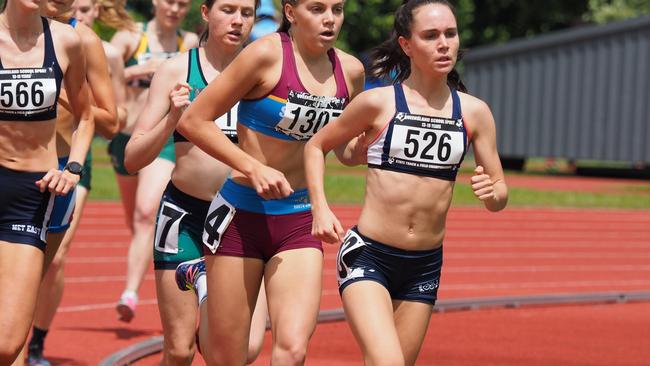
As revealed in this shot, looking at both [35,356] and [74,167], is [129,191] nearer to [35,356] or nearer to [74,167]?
[35,356]

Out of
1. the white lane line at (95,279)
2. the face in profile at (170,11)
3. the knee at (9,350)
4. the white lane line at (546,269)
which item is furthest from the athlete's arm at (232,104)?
the white lane line at (546,269)

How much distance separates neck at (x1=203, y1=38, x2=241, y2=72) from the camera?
6621mm

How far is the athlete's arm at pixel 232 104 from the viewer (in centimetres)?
551

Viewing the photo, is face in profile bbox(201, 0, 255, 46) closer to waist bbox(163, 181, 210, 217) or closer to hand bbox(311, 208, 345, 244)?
waist bbox(163, 181, 210, 217)

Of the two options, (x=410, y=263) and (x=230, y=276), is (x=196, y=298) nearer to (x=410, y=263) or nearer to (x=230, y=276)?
(x=230, y=276)

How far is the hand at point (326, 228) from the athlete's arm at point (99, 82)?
5.38 ft

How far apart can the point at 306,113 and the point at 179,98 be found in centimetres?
60

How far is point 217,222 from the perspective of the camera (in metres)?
5.82

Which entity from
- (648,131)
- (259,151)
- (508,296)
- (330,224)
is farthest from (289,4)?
(648,131)

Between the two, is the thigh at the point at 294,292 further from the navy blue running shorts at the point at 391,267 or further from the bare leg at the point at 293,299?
the navy blue running shorts at the point at 391,267

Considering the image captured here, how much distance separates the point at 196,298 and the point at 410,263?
1.30m

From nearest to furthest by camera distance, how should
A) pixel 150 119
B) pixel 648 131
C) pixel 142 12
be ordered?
pixel 150 119 < pixel 648 131 < pixel 142 12

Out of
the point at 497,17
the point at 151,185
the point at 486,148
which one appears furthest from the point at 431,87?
the point at 497,17

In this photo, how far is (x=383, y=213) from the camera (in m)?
5.73
